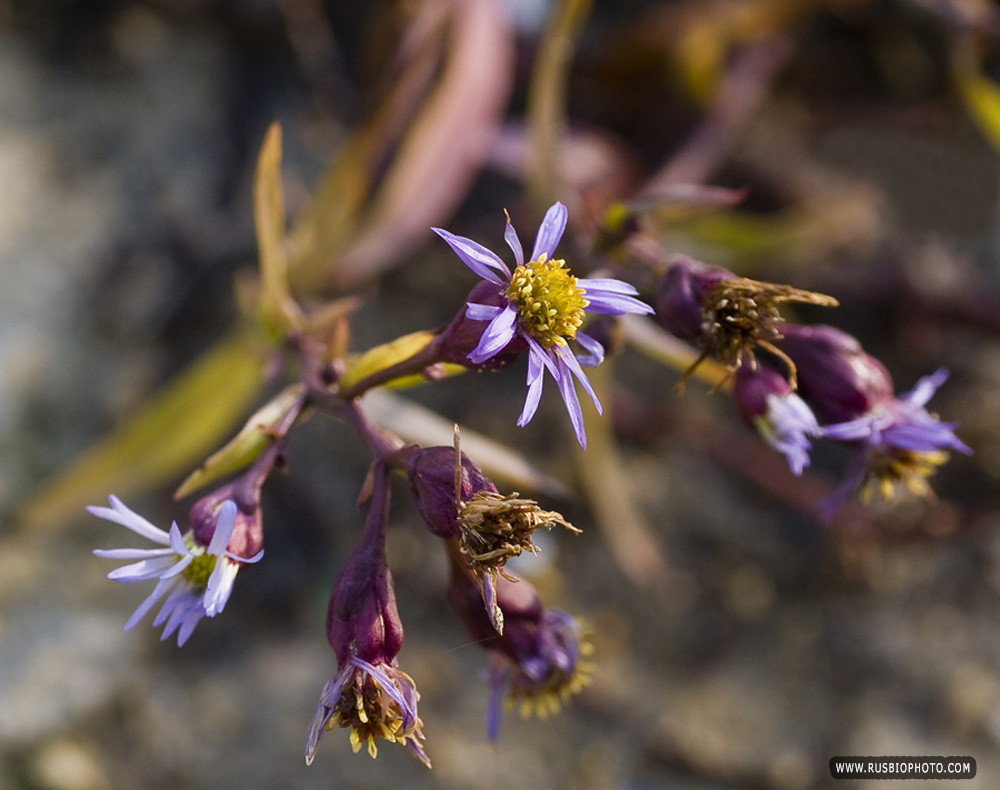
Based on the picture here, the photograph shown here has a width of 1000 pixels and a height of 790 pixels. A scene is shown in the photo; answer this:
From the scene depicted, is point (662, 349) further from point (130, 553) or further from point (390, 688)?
point (130, 553)

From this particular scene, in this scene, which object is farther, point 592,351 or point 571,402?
point 592,351

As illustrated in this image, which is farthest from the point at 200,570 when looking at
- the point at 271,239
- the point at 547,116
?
the point at 547,116

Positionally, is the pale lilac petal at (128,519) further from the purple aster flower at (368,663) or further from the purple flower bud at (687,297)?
the purple flower bud at (687,297)

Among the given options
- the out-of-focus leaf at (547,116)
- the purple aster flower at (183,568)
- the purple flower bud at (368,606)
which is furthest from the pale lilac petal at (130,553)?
the out-of-focus leaf at (547,116)

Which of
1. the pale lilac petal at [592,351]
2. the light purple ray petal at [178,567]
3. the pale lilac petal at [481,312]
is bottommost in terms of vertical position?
the light purple ray petal at [178,567]

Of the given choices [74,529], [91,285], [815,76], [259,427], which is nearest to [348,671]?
[259,427]

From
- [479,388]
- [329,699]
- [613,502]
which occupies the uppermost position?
[329,699]
